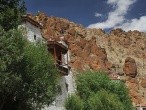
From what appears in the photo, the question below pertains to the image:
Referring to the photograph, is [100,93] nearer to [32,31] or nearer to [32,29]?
[32,31]

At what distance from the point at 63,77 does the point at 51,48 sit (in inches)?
165

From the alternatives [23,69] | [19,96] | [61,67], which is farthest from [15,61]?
[61,67]

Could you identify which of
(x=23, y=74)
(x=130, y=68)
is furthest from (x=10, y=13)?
(x=130, y=68)

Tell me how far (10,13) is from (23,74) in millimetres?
5446

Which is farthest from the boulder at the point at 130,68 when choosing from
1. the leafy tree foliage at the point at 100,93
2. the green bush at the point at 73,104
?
the green bush at the point at 73,104

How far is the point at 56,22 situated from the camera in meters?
178

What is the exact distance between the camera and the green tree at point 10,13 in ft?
128

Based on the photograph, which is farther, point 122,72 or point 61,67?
point 122,72

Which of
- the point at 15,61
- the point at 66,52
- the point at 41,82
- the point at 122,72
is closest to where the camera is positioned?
the point at 15,61

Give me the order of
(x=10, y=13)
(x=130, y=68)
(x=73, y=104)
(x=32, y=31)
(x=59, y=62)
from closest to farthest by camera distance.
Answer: (x=10, y=13), (x=73, y=104), (x=32, y=31), (x=59, y=62), (x=130, y=68)

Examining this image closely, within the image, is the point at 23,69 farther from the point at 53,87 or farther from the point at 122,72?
the point at 122,72

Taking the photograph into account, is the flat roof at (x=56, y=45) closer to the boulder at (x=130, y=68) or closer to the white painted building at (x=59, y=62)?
the white painted building at (x=59, y=62)

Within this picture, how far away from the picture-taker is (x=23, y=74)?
40.3 meters

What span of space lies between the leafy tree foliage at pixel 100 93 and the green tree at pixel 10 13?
22.1 metres
